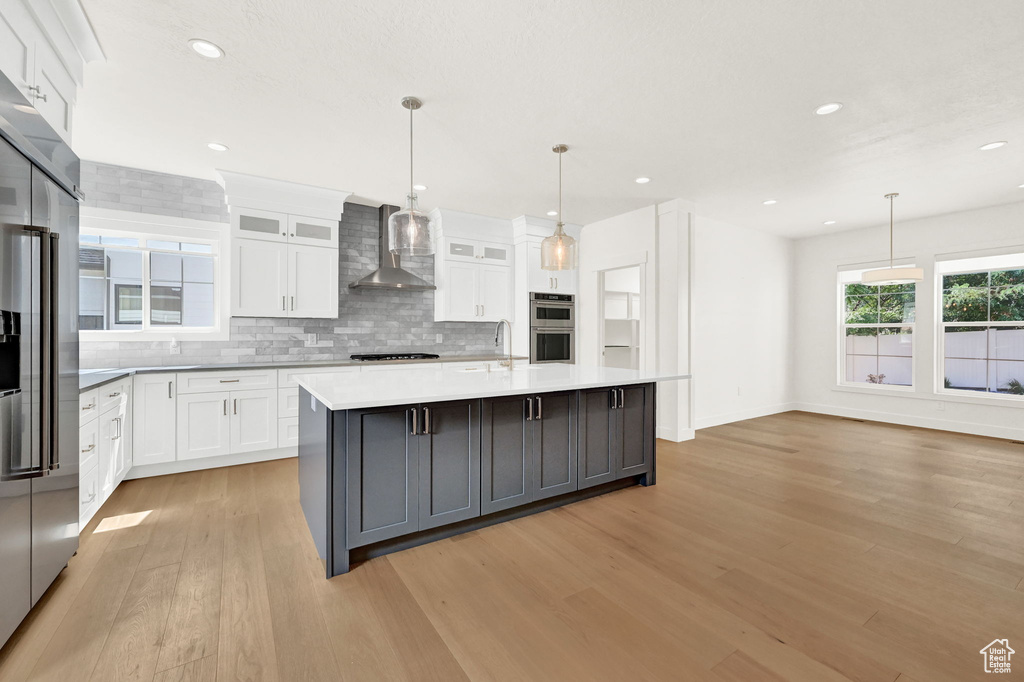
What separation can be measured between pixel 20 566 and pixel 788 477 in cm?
461

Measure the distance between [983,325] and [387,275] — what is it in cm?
700

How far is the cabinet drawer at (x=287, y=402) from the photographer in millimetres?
4043

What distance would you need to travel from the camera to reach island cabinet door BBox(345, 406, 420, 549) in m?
2.19

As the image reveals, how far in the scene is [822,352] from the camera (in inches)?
260

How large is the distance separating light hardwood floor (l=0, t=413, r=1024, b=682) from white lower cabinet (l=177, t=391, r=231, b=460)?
0.49 m

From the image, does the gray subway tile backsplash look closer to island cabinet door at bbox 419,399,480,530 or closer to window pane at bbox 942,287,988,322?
island cabinet door at bbox 419,399,480,530

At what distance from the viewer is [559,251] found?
309cm

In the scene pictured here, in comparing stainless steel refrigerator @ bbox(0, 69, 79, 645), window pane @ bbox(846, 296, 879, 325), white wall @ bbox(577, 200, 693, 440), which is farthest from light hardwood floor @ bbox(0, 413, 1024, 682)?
window pane @ bbox(846, 296, 879, 325)

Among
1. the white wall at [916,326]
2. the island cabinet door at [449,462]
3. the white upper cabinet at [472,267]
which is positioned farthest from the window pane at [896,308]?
the island cabinet door at [449,462]

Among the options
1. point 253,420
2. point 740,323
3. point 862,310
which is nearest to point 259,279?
point 253,420

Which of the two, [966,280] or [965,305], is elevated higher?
[966,280]

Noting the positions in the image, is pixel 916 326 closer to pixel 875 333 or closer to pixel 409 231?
pixel 875 333

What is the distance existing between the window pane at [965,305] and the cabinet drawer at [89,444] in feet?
27.9

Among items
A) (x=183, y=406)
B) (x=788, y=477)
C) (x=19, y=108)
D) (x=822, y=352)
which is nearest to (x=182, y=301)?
(x=183, y=406)
